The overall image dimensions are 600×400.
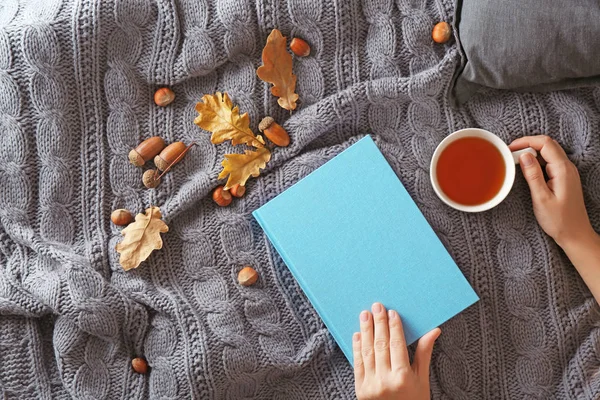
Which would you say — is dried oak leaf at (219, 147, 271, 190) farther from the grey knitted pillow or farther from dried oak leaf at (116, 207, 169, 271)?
the grey knitted pillow

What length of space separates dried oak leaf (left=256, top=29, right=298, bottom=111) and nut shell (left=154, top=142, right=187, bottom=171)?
20cm

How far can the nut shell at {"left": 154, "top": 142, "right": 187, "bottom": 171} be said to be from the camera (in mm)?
1062

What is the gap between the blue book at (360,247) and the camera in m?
1.02

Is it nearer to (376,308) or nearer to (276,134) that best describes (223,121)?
(276,134)

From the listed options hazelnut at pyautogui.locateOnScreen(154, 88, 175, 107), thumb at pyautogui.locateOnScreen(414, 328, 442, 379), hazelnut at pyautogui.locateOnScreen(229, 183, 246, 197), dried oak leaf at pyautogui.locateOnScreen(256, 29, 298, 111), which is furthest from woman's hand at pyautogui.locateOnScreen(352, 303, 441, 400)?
hazelnut at pyautogui.locateOnScreen(154, 88, 175, 107)

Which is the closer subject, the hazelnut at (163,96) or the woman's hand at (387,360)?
the woman's hand at (387,360)

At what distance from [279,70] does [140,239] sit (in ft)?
1.32

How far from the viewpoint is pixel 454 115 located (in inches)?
42.8

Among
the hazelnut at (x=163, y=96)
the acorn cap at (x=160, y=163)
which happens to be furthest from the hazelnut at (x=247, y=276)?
the hazelnut at (x=163, y=96)

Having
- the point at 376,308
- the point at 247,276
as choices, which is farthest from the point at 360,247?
the point at 247,276

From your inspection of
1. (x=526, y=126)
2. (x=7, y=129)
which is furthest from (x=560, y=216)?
(x=7, y=129)

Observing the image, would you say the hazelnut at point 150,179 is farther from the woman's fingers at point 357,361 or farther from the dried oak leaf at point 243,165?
the woman's fingers at point 357,361

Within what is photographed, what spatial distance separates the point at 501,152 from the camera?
3.43 ft

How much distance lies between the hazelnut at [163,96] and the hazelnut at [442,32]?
506 millimetres
